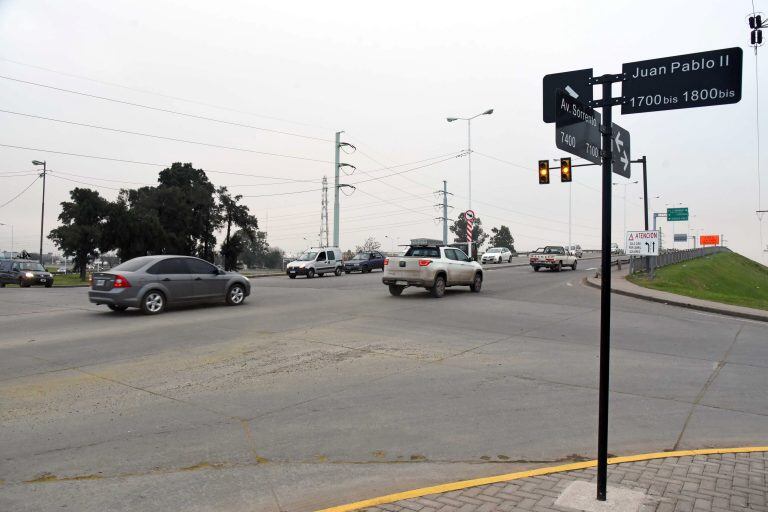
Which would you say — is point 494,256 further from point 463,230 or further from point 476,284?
point 463,230

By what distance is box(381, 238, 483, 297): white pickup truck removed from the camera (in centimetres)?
1822

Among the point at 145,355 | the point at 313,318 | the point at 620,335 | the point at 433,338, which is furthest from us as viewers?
the point at 313,318

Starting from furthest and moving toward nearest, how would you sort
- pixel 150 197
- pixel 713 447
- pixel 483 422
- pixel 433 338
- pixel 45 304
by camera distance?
pixel 150 197 < pixel 45 304 < pixel 433 338 < pixel 483 422 < pixel 713 447

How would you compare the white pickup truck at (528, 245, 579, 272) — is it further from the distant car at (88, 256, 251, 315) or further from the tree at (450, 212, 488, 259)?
the tree at (450, 212, 488, 259)

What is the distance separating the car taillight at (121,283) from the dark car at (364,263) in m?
24.6

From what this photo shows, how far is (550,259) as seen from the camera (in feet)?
123

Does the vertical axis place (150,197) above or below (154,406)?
above

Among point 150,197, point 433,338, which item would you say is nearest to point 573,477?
point 433,338

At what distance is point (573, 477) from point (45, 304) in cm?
1736

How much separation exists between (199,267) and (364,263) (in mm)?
23486

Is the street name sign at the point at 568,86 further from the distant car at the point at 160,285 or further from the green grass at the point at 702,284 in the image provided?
the green grass at the point at 702,284

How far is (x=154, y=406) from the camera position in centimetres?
630

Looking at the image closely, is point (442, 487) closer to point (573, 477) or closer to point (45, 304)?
point (573, 477)

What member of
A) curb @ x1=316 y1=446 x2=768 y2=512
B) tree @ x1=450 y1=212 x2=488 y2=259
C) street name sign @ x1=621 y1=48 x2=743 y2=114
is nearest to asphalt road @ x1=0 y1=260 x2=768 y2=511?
curb @ x1=316 y1=446 x2=768 y2=512
